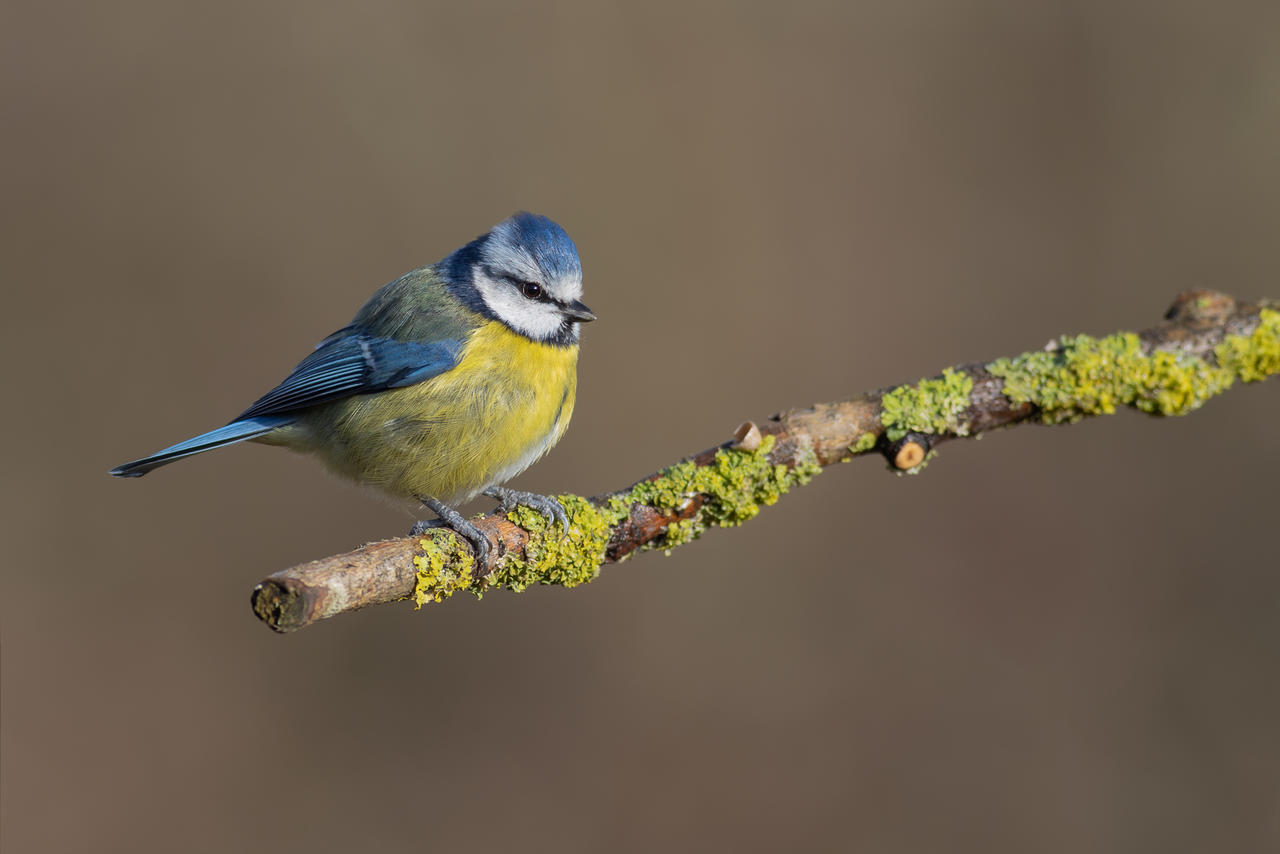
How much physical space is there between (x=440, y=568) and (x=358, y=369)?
3.21ft

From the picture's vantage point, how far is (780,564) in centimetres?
474

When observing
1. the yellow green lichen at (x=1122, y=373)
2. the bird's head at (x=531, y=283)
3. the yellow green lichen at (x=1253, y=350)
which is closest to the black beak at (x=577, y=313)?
the bird's head at (x=531, y=283)

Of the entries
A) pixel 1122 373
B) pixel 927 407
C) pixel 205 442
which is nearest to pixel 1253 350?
pixel 1122 373

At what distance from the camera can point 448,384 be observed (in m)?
2.78

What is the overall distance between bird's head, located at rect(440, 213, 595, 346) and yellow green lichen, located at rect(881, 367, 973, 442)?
92 centimetres

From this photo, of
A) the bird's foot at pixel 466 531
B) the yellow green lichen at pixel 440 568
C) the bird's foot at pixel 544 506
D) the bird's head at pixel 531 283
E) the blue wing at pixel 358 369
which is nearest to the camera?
the yellow green lichen at pixel 440 568

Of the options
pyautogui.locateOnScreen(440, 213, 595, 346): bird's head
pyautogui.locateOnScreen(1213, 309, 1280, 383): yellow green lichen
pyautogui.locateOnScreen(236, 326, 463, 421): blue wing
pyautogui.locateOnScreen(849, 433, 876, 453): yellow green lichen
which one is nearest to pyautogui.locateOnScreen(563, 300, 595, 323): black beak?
pyautogui.locateOnScreen(440, 213, 595, 346): bird's head

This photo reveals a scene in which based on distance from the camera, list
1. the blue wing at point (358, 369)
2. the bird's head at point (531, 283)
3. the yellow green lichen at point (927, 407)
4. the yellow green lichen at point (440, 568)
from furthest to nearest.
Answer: the bird's head at point (531, 283) → the blue wing at point (358, 369) → the yellow green lichen at point (927, 407) → the yellow green lichen at point (440, 568)

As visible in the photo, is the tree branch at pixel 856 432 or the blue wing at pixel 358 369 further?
the blue wing at pixel 358 369

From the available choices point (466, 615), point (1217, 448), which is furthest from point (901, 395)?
point (1217, 448)

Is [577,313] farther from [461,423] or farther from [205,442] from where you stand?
[205,442]

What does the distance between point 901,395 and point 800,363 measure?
233 cm

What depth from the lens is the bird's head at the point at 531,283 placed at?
2941mm

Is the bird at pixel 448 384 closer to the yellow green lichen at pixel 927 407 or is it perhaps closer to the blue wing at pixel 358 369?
the blue wing at pixel 358 369
